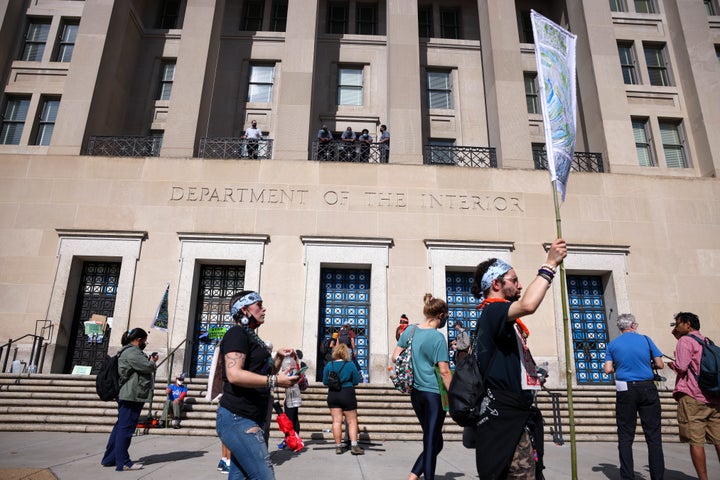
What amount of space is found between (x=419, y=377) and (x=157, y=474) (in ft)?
12.8

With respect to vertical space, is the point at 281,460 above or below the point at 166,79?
below

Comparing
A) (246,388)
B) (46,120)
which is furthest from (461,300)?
(46,120)

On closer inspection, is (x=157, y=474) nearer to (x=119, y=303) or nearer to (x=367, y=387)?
(x=367, y=387)

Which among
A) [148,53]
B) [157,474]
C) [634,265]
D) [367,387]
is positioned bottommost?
[157,474]

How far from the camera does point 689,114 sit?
59.3 feet

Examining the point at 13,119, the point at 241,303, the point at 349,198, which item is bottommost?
the point at 241,303

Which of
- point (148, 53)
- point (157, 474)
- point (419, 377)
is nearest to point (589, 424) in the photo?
point (419, 377)

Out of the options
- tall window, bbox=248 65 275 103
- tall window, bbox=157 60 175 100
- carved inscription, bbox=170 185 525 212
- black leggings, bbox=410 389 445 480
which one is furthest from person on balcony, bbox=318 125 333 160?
black leggings, bbox=410 389 445 480

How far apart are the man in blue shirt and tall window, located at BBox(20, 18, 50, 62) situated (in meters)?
22.8

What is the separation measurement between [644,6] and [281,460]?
23.6m

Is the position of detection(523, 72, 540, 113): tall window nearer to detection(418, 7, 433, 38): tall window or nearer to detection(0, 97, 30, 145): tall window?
detection(418, 7, 433, 38): tall window

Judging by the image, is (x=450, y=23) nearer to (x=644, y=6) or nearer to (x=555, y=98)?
(x=644, y=6)

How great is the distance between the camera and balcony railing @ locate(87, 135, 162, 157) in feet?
54.3

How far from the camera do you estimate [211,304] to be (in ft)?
49.9
